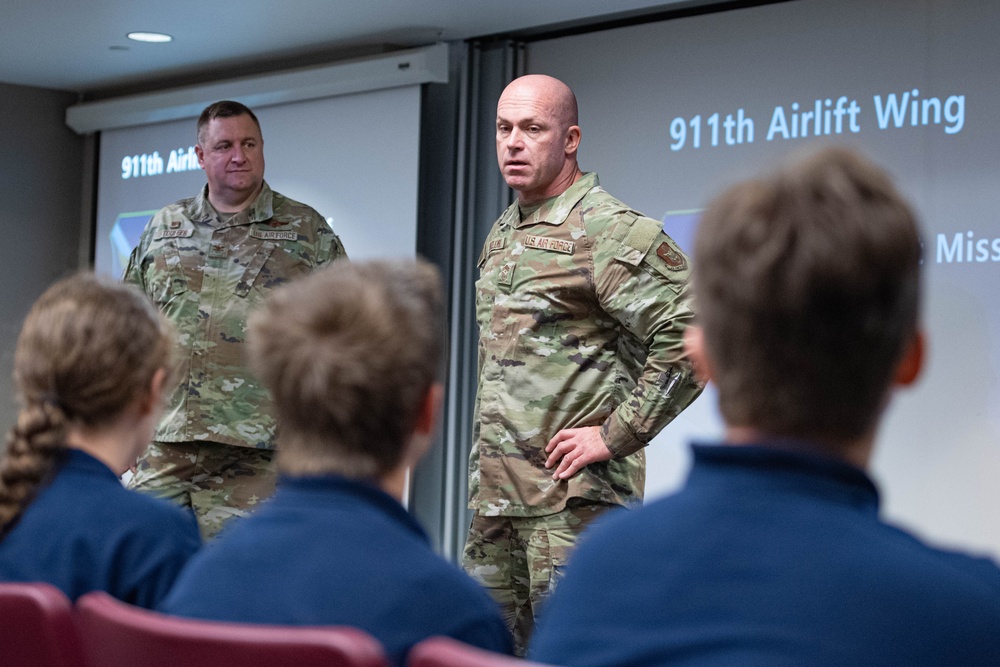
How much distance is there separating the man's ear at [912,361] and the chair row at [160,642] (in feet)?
1.24

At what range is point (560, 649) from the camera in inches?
38.2

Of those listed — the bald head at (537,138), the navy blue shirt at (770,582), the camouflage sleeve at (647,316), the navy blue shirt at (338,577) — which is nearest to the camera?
the navy blue shirt at (770,582)

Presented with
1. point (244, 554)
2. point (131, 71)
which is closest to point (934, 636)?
point (244, 554)

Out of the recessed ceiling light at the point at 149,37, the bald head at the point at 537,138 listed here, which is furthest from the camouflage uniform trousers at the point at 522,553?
the recessed ceiling light at the point at 149,37

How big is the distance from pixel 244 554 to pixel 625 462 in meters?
1.97

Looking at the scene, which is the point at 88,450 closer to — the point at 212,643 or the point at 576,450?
the point at 212,643

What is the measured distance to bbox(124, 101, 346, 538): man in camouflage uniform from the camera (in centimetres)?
374

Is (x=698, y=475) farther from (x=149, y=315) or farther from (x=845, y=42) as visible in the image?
(x=845, y=42)

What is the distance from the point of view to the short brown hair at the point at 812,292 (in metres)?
0.91

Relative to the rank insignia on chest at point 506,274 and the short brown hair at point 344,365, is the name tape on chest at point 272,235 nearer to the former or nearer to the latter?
the rank insignia on chest at point 506,274

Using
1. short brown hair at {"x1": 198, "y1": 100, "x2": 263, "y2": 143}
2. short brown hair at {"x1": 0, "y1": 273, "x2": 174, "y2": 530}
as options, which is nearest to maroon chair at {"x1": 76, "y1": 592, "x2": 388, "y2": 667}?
short brown hair at {"x1": 0, "y1": 273, "x2": 174, "y2": 530}

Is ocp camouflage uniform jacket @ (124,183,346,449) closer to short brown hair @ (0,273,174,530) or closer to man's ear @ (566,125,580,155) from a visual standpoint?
man's ear @ (566,125,580,155)

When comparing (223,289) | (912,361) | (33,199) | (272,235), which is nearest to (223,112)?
(272,235)

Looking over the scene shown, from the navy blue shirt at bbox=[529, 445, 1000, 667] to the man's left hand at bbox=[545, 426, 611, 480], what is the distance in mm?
1933
